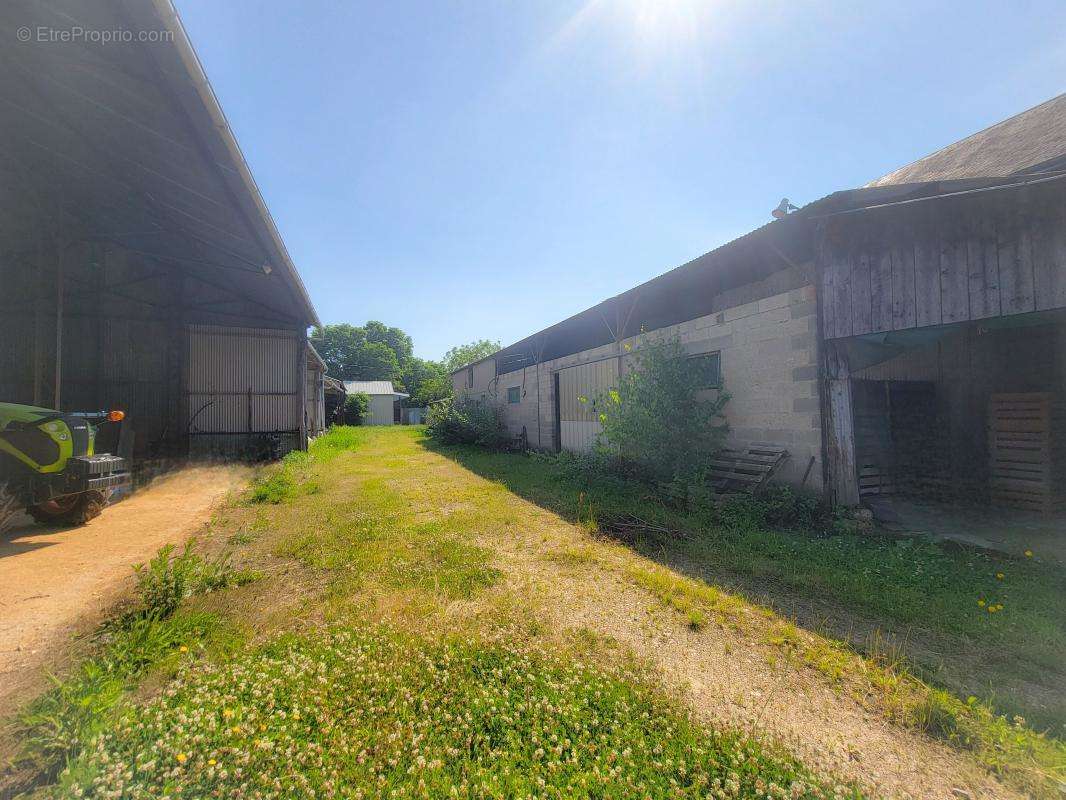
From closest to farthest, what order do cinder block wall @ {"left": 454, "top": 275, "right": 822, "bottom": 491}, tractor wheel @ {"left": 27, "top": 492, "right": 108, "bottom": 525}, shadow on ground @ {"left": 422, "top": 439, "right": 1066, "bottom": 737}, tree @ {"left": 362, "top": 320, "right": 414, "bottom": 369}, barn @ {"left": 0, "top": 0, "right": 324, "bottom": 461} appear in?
shadow on ground @ {"left": 422, "top": 439, "right": 1066, "bottom": 737}
barn @ {"left": 0, "top": 0, "right": 324, "bottom": 461}
tractor wheel @ {"left": 27, "top": 492, "right": 108, "bottom": 525}
cinder block wall @ {"left": 454, "top": 275, "right": 822, "bottom": 491}
tree @ {"left": 362, "top": 320, "right": 414, "bottom": 369}

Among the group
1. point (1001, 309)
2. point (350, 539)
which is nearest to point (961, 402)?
point (1001, 309)

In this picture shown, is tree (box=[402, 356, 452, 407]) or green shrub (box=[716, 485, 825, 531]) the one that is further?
tree (box=[402, 356, 452, 407])

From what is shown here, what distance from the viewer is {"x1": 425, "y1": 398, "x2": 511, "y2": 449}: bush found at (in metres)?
14.4

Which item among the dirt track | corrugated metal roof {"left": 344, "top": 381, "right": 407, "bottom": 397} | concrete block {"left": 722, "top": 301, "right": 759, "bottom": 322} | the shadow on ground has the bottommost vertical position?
the shadow on ground

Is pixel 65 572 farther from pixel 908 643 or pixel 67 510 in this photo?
pixel 908 643

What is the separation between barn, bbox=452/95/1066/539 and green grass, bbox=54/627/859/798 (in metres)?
4.36

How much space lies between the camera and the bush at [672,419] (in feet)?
19.8

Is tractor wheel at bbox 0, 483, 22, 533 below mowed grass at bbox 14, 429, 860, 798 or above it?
above

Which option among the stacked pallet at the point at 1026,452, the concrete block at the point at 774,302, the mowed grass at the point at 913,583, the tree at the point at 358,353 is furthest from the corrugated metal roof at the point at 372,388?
the stacked pallet at the point at 1026,452

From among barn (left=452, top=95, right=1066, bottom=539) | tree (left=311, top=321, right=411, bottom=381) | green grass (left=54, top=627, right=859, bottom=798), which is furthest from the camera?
tree (left=311, top=321, right=411, bottom=381)

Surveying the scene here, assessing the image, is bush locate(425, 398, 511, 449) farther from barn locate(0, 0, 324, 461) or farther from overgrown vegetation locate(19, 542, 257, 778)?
overgrown vegetation locate(19, 542, 257, 778)

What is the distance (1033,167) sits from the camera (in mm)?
3857

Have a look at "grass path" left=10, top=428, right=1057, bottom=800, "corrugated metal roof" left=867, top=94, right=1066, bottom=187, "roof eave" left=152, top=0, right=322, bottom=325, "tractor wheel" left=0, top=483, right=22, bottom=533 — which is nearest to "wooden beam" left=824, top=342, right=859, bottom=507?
"corrugated metal roof" left=867, top=94, right=1066, bottom=187

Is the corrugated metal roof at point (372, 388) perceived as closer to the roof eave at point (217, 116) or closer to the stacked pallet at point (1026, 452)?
the roof eave at point (217, 116)
